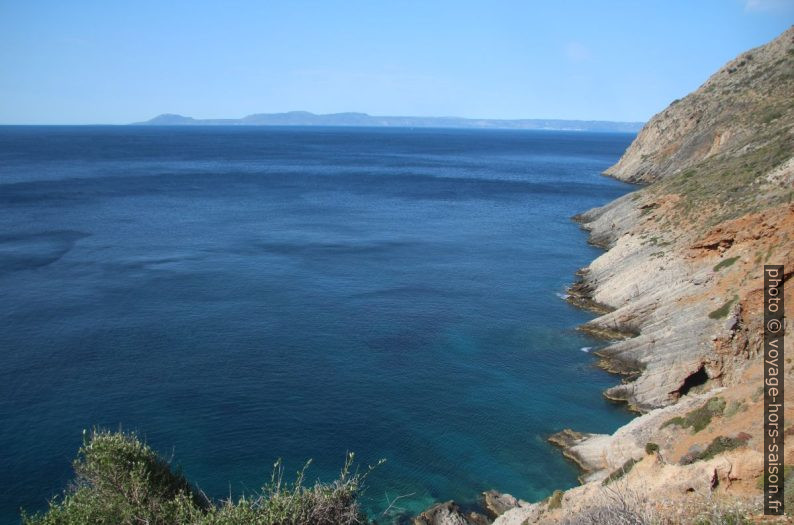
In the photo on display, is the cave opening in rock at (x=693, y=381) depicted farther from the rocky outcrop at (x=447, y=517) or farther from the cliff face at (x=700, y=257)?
the rocky outcrop at (x=447, y=517)

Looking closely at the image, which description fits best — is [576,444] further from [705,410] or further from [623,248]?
[623,248]

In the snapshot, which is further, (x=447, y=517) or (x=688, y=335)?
(x=688, y=335)

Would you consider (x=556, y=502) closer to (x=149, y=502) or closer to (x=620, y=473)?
(x=620, y=473)

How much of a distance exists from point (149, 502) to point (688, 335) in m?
38.3

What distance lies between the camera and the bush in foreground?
23.1 meters

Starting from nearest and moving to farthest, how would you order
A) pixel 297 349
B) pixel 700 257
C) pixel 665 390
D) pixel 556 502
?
pixel 556 502
pixel 665 390
pixel 297 349
pixel 700 257

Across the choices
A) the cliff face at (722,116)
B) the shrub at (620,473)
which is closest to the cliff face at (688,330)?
the shrub at (620,473)

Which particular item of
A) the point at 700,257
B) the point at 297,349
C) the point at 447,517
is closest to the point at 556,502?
the point at 447,517

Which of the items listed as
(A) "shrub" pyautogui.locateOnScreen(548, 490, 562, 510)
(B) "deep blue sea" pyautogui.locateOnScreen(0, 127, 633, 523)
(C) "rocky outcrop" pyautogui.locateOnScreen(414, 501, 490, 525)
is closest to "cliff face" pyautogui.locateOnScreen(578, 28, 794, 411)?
(B) "deep blue sea" pyautogui.locateOnScreen(0, 127, 633, 523)

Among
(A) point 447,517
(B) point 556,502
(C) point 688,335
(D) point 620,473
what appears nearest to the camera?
(B) point 556,502

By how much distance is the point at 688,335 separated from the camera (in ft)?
151

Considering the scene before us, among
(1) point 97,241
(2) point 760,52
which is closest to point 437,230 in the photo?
(1) point 97,241

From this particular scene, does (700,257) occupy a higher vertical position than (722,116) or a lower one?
lower

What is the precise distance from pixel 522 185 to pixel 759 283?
380 feet
